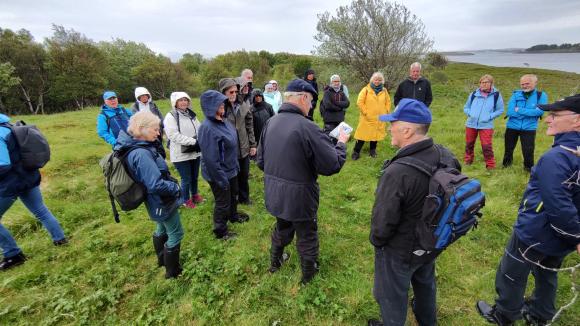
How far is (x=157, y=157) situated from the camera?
3.45 metres

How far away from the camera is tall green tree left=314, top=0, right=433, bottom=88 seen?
63.5 ft

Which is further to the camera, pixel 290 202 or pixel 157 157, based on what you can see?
pixel 157 157

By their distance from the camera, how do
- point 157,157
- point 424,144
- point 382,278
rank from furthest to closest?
point 157,157, point 382,278, point 424,144

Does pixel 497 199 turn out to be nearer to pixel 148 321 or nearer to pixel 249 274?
pixel 249 274

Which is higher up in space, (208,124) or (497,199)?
(208,124)

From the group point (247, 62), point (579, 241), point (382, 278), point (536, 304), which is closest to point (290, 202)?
point (382, 278)

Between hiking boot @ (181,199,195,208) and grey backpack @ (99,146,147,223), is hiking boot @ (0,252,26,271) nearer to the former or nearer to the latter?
hiking boot @ (181,199,195,208)

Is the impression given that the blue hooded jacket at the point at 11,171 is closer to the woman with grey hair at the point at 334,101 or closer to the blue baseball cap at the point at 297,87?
the blue baseball cap at the point at 297,87

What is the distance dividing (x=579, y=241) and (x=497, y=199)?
144 inches

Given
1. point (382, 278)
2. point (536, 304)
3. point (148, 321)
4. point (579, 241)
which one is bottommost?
point (148, 321)

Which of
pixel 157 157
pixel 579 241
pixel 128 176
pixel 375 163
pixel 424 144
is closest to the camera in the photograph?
pixel 424 144

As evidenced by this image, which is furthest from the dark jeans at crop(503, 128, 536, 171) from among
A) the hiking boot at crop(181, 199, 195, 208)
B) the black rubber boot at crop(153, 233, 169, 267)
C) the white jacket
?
the black rubber boot at crop(153, 233, 169, 267)

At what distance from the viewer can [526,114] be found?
19.8ft

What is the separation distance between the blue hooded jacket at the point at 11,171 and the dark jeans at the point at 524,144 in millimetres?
9220
